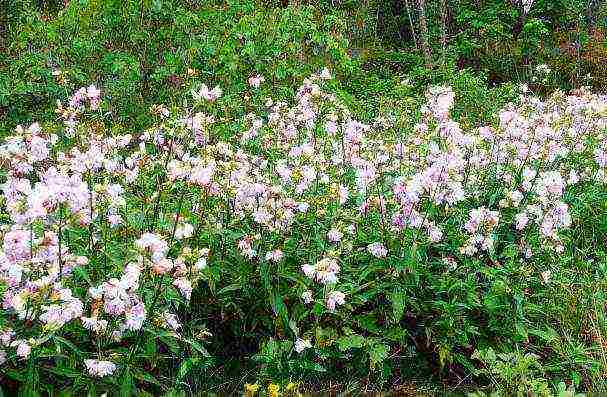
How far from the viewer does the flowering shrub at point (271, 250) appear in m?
2.65

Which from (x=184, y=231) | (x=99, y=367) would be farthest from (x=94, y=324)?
(x=184, y=231)

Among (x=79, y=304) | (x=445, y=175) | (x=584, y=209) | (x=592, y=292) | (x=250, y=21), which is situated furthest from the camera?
(x=250, y=21)

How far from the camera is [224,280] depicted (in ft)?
11.3

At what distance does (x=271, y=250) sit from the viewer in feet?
11.0

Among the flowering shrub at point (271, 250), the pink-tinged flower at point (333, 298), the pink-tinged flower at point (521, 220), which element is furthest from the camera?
the pink-tinged flower at point (521, 220)

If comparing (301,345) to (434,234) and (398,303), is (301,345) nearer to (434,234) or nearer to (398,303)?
(398,303)

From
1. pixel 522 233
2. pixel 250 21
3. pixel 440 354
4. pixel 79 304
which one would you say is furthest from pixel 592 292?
pixel 250 21

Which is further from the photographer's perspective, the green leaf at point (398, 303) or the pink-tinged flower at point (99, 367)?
the green leaf at point (398, 303)

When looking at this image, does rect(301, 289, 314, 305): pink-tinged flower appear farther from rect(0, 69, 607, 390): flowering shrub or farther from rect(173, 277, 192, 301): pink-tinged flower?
rect(173, 277, 192, 301): pink-tinged flower

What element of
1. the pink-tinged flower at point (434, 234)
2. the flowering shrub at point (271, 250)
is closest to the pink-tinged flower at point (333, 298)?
the flowering shrub at point (271, 250)

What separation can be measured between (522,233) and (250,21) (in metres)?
3.78

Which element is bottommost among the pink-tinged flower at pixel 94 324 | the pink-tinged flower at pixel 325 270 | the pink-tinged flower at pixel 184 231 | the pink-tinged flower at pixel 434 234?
the pink-tinged flower at pixel 434 234

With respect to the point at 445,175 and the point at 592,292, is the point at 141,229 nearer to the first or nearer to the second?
the point at 445,175

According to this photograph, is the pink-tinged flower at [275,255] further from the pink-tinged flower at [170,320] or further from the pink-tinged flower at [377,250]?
the pink-tinged flower at [170,320]
